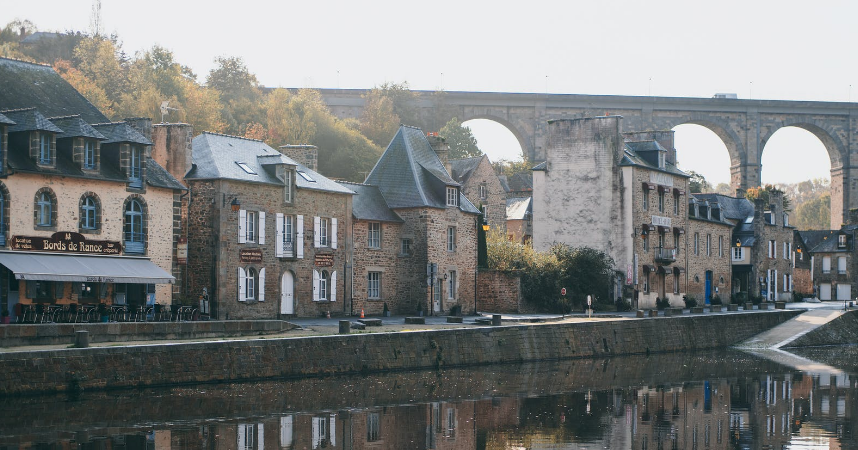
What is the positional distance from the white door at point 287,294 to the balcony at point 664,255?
2050 cm

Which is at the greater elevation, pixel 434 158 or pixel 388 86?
pixel 388 86

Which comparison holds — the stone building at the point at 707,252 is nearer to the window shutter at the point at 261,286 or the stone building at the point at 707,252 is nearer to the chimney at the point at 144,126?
the window shutter at the point at 261,286

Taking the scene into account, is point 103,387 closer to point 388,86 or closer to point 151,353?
point 151,353

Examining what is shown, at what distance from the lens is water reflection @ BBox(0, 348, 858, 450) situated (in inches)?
779

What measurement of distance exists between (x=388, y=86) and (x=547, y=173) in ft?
116

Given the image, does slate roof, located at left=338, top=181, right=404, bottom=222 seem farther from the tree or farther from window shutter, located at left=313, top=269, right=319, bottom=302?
the tree

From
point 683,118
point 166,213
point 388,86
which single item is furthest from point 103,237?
point 683,118

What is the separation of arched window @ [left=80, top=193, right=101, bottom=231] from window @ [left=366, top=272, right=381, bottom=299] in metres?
12.1

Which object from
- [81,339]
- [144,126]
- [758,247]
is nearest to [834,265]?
[758,247]

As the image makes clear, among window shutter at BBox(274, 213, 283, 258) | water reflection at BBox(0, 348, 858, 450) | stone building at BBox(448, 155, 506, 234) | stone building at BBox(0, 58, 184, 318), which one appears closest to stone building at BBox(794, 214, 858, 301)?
stone building at BBox(448, 155, 506, 234)

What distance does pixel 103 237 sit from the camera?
3238cm

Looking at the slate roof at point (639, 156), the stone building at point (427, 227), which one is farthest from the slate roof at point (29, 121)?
the slate roof at point (639, 156)

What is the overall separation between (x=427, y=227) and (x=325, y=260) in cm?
495

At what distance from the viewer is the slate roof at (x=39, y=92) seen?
109 ft
